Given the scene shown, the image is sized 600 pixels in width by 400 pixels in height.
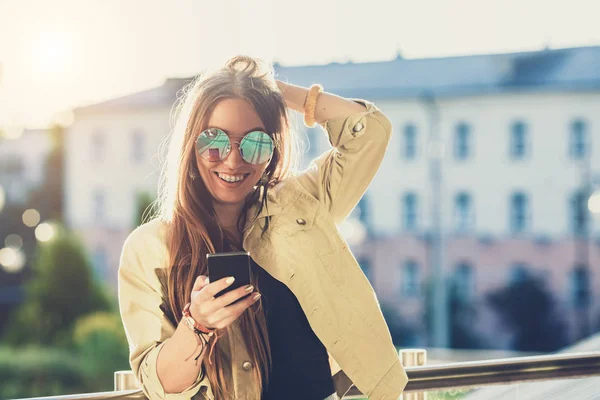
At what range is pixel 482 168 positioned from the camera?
2723cm

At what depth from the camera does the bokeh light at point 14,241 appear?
3050 cm

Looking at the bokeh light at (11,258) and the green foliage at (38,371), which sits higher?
the bokeh light at (11,258)

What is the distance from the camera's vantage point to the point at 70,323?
96.6 ft

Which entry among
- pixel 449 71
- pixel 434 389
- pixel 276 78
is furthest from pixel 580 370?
pixel 449 71

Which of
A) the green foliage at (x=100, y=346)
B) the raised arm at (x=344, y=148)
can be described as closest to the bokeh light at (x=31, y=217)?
the green foliage at (x=100, y=346)

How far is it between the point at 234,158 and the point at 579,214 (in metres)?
25.9

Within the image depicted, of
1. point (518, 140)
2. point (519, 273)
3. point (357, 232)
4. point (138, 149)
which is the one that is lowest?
point (519, 273)

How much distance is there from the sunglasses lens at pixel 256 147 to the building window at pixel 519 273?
1061 inches

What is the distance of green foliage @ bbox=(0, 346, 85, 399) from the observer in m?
28.9

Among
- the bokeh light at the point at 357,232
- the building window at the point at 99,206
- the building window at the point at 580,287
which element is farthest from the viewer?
the building window at the point at 99,206

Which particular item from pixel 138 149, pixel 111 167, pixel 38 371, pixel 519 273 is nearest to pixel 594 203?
pixel 519 273

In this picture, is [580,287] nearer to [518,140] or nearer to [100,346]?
[518,140]

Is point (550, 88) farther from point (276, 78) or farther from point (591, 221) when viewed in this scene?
point (276, 78)

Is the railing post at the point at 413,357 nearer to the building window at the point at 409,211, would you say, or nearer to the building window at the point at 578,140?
the building window at the point at 578,140
